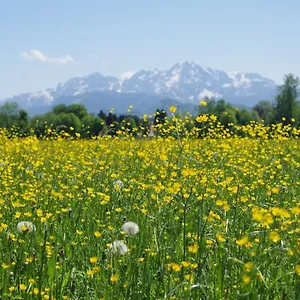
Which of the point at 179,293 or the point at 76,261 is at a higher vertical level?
the point at 179,293

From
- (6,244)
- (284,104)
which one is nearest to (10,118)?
(284,104)

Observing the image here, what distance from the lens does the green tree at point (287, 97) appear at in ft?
209

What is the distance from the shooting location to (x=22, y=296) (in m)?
2.34

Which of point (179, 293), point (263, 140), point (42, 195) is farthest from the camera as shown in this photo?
point (263, 140)

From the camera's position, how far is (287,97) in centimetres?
6412

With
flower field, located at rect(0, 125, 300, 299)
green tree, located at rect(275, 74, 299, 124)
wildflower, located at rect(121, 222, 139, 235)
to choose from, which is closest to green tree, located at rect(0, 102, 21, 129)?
green tree, located at rect(275, 74, 299, 124)

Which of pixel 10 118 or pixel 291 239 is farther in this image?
pixel 10 118

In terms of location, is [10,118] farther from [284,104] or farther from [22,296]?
[22,296]

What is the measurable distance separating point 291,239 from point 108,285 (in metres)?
1.32

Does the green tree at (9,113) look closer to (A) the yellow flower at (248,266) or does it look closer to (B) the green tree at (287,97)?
(B) the green tree at (287,97)

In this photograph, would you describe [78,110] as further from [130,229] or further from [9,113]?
[130,229]

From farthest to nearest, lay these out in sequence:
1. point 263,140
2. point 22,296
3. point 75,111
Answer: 1. point 75,111
2. point 263,140
3. point 22,296

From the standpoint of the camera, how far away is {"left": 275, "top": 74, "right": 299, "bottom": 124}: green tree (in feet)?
209

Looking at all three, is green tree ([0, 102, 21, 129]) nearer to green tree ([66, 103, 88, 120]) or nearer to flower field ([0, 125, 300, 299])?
green tree ([66, 103, 88, 120])
